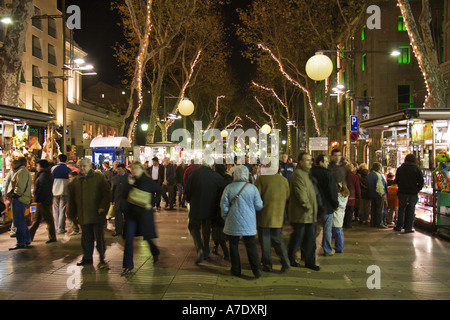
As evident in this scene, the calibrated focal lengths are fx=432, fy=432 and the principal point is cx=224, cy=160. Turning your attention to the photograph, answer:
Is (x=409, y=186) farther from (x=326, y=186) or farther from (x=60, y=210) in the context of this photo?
(x=60, y=210)

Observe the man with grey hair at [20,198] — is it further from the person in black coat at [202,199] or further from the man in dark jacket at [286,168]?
the man in dark jacket at [286,168]

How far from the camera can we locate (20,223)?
9.04 meters

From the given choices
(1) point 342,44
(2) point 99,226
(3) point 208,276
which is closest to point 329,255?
(3) point 208,276

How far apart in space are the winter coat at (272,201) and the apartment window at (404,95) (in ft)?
94.8

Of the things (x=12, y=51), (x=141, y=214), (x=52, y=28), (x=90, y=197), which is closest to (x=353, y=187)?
(x=141, y=214)

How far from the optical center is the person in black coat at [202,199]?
7.72 meters

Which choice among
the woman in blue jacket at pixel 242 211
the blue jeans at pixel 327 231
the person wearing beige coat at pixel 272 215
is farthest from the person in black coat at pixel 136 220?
the blue jeans at pixel 327 231

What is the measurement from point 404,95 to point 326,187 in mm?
28223

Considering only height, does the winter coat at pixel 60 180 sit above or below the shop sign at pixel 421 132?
below

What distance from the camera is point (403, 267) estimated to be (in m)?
7.43

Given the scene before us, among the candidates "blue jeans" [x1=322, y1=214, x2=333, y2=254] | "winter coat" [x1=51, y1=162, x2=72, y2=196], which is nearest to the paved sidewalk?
"blue jeans" [x1=322, y1=214, x2=333, y2=254]

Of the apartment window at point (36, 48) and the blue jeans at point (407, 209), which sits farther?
the apartment window at point (36, 48)
